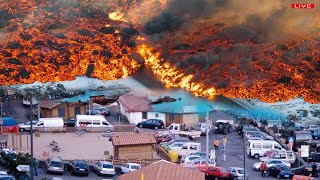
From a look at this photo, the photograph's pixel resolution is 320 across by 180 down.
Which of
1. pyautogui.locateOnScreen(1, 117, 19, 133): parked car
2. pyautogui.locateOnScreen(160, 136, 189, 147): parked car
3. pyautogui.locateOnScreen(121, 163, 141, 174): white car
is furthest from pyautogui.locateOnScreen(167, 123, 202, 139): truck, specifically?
pyautogui.locateOnScreen(1, 117, 19, 133): parked car

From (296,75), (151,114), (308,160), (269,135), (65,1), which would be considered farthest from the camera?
(65,1)

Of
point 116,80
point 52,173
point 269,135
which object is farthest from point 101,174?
point 116,80

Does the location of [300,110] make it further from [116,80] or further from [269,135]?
[116,80]

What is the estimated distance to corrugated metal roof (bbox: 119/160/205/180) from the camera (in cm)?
576

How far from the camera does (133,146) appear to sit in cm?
909

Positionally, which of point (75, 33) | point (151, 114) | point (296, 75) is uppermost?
point (75, 33)

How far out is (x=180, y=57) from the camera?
13.6m

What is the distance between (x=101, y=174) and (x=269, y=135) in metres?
4.30

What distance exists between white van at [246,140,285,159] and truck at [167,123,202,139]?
4.75ft

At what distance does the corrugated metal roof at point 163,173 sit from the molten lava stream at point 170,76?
6.75 m

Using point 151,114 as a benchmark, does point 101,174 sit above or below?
below

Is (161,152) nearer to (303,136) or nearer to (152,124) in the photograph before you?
(152,124)

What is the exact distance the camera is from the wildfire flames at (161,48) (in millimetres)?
13055

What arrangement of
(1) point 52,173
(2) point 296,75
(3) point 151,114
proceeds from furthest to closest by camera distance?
(2) point 296,75 → (3) point 151,114 → (1) point 52,173
